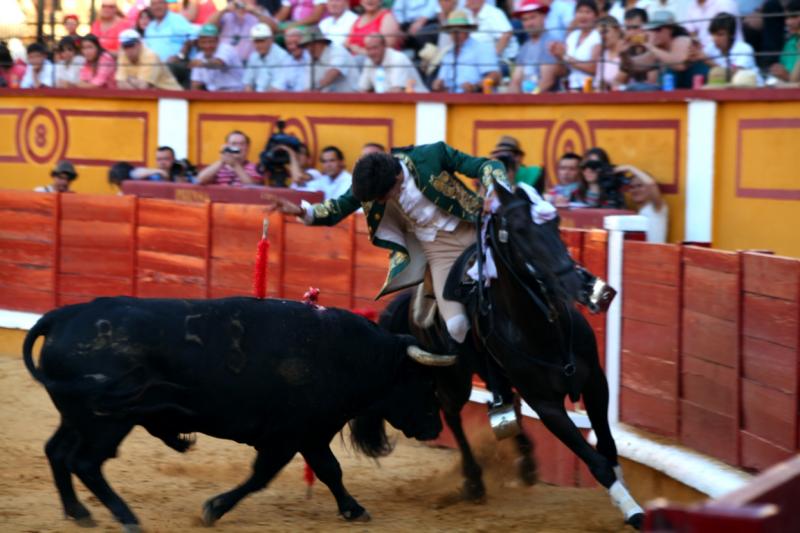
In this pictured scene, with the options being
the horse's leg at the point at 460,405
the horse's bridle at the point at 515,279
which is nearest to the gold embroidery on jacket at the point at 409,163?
the horse's bridle at the point at 515,279

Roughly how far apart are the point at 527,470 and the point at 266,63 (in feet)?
18.8

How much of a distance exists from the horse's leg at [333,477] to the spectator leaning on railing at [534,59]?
4.43 m

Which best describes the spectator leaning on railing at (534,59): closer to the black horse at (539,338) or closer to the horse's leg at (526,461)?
the horse's leg at (526,461)

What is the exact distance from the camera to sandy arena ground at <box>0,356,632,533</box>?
558 cm

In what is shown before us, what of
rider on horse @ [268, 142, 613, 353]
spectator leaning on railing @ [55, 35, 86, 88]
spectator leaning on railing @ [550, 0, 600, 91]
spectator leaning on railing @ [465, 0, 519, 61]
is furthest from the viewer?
spectator leaning on railing @ [55, 35, 86, 88]

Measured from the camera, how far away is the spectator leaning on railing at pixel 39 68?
42.0ft

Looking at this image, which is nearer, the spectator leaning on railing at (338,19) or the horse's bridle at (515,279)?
the horse's bridle at (515,279)

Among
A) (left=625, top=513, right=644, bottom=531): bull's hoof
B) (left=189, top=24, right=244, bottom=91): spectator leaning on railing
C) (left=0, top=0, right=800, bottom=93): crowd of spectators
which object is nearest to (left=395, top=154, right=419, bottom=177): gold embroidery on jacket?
(left=625, top=513, right=644, bottom=531): bull's hoof

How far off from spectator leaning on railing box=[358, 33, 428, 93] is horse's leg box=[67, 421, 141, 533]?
209 inches

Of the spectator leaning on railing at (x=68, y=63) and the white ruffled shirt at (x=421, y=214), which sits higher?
the spectator leaning on railing at (x=68, y=63)

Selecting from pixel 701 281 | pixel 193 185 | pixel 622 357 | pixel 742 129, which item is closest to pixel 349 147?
pixel 193 185

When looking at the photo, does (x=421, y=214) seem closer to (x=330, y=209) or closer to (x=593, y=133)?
(x=330, y=209)

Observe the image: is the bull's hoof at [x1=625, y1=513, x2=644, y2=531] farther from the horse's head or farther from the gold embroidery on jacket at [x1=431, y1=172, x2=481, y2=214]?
the gold embroidery on jacket at [x1=431, y1=172, x2=481, y2=214]

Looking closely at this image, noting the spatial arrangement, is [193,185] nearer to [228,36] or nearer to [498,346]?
[228,36]
